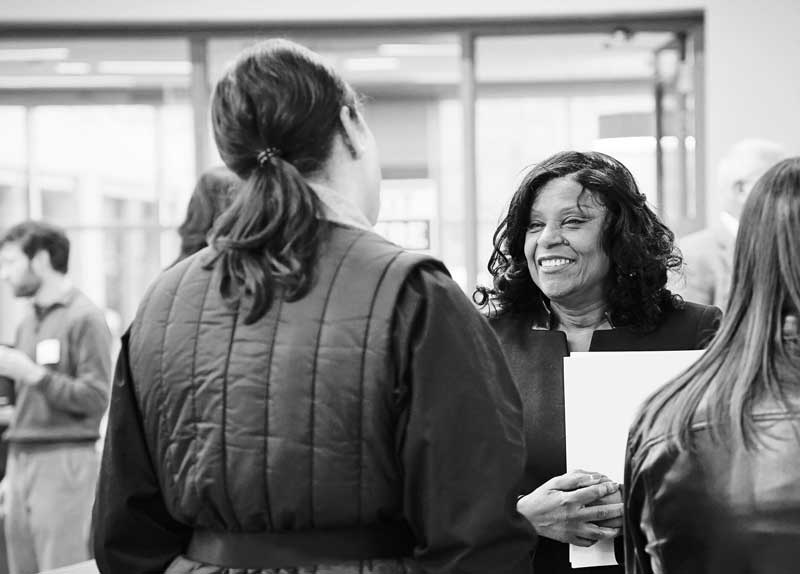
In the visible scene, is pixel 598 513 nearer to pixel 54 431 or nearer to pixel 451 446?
pixel 451 446

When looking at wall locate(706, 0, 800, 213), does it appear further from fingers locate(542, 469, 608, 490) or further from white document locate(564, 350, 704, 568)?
fingers locate(542, 469, 608, 490)

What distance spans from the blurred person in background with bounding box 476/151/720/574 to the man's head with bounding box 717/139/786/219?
204 cm

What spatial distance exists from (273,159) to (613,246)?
88 cm

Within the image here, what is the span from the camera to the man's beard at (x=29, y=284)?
4543mm

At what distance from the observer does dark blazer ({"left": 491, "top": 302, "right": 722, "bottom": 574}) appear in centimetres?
195

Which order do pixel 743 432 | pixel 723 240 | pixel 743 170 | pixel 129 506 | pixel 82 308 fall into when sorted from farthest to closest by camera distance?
pixel 82 308, pixel 743 170, pixel 723 240, pixel 129 506, pixel 743 432

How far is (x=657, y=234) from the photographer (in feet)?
6.98

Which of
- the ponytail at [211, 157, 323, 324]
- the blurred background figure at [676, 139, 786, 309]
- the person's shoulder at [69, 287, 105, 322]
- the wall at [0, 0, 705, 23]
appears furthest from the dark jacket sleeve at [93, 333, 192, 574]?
the wall at [0, 0, 705, 23]

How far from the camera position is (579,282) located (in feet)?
6.70

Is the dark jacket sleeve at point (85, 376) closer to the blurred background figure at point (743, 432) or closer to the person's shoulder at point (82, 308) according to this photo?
the person's shoulder at point (82, 308)

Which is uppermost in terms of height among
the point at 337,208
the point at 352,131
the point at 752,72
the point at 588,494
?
the point at 752,72

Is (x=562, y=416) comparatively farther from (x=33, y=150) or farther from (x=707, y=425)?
(x=33, y=150)

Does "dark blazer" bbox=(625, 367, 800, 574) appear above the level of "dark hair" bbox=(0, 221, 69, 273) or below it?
below

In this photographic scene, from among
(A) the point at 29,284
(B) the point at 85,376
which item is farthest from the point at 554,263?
(A) the point at 29,284
